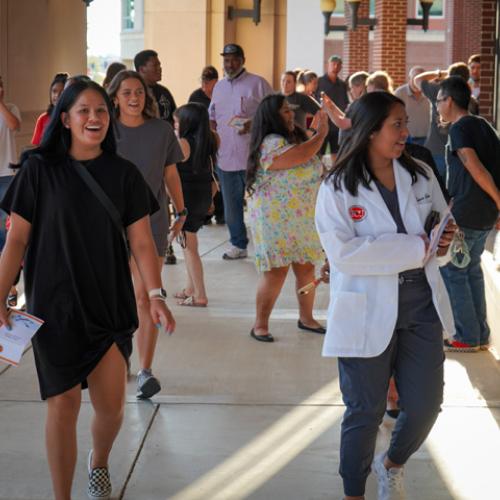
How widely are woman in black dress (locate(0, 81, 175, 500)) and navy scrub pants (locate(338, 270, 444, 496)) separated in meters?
0.86

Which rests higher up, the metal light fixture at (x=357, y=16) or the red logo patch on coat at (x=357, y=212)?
the metal light fixture at (x=357, y=16)

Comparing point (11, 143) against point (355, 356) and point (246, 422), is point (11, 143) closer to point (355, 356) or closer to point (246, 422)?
point (246, 422)

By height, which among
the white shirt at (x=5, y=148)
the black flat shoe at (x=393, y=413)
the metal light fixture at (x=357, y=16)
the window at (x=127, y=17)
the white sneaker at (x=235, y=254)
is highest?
the window at (x=127, y=17)

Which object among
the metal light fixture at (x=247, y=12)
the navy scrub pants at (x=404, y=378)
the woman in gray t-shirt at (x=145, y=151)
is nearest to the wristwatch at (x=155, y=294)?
the navy scrub pants at (x=404, y=378)

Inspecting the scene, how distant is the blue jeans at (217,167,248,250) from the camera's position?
39.3ft

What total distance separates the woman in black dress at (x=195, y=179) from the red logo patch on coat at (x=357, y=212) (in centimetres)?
465

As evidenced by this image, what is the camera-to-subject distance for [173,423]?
19.9ft

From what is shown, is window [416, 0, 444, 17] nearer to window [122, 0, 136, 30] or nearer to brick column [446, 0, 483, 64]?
brick column [446, 0, 483, 64]

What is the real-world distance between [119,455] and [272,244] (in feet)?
8.84

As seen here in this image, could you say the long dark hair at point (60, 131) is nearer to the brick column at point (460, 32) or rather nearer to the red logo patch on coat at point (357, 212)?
the red logo patch on coat at point (357, 212)

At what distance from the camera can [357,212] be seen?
445 centimetres

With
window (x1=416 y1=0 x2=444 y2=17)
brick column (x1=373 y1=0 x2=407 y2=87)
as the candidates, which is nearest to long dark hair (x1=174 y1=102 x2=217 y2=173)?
brick column (x1=373 y1=0 x2=407 y2=87)

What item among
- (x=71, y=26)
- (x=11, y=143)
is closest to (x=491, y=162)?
(x=11, y=143)

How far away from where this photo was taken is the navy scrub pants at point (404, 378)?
4473mm
